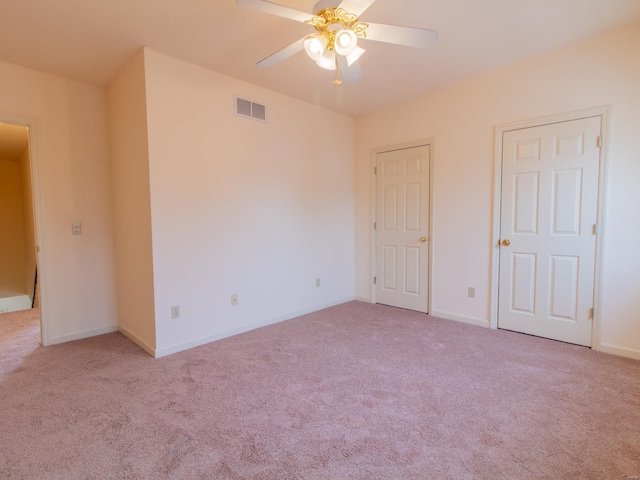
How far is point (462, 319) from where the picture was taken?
3.66 metres

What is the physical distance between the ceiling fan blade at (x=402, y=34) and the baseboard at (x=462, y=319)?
285 cm

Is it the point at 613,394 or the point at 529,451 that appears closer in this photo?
the point at 529,451

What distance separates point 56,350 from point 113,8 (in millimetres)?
2914

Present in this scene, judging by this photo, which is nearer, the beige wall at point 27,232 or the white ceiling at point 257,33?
the white ceiling at point 257,33

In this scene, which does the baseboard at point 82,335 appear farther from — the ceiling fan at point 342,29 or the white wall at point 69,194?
the ceiling fan at point 342,29

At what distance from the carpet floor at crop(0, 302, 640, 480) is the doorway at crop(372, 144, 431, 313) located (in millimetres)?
1104

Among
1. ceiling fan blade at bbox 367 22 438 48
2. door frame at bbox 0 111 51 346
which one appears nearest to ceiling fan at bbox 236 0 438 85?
ceiling fan blade at bbox 367 22 438 48

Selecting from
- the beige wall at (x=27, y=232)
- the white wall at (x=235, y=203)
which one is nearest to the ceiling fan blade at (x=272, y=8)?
the white wall at (x=235, y=203)

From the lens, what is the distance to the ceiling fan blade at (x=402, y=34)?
71.6 inches

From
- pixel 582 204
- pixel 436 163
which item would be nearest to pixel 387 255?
pixel 436 163

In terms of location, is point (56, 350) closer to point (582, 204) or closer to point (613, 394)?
point (613, 394)

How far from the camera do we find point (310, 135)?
4.05 metres

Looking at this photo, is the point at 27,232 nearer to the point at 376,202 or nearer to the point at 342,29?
the point at 376,202

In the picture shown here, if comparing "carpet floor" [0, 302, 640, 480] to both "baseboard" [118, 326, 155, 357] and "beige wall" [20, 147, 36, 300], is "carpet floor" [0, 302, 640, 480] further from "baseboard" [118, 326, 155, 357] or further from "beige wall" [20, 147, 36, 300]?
"beige wall" [20, 147, 36, 300]
